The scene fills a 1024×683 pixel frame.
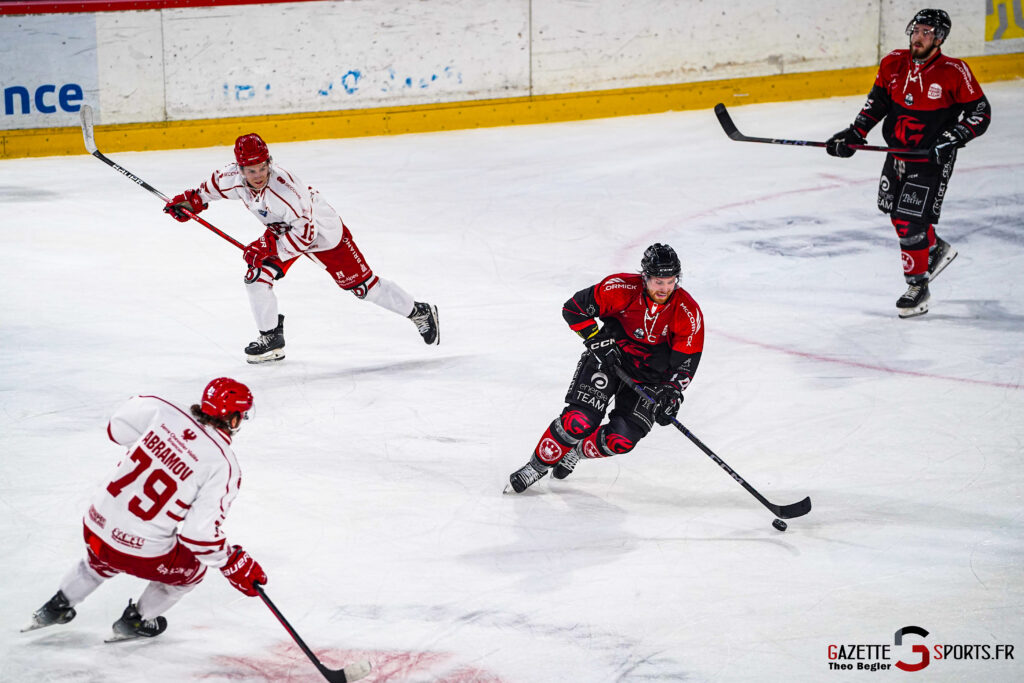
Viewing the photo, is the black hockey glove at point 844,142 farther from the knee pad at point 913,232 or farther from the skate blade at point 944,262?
the skate blade at point 944,262

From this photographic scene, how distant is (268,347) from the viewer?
5.87 m

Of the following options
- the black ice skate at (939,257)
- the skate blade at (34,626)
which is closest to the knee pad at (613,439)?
the skate blade at (34,626)

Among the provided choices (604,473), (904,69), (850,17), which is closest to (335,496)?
(604,473)

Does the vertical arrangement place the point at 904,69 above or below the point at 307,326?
above

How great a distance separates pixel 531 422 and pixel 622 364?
86 cm

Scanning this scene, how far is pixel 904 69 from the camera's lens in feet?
20.4

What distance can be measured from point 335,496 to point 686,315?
4.67ft

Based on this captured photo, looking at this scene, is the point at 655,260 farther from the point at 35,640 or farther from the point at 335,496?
the point at 35,640

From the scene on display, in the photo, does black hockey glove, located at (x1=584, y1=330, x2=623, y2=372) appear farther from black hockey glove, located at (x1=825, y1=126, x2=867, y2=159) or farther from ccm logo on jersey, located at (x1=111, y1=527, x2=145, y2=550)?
black hockey glove, located at (x1=825, y1=126, x2=867, y2=159)

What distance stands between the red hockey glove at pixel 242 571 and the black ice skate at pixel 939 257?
447 centimetres

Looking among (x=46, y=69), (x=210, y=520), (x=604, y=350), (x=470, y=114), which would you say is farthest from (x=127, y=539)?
(x=470, y=114)

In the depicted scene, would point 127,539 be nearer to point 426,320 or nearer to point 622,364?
point 622,364

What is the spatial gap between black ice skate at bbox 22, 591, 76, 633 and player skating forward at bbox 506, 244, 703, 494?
5.43 ft

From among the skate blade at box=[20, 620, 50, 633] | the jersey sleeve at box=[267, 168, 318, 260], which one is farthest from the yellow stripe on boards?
Answer: the skate blade at box=[20, 620, 50, 633]
